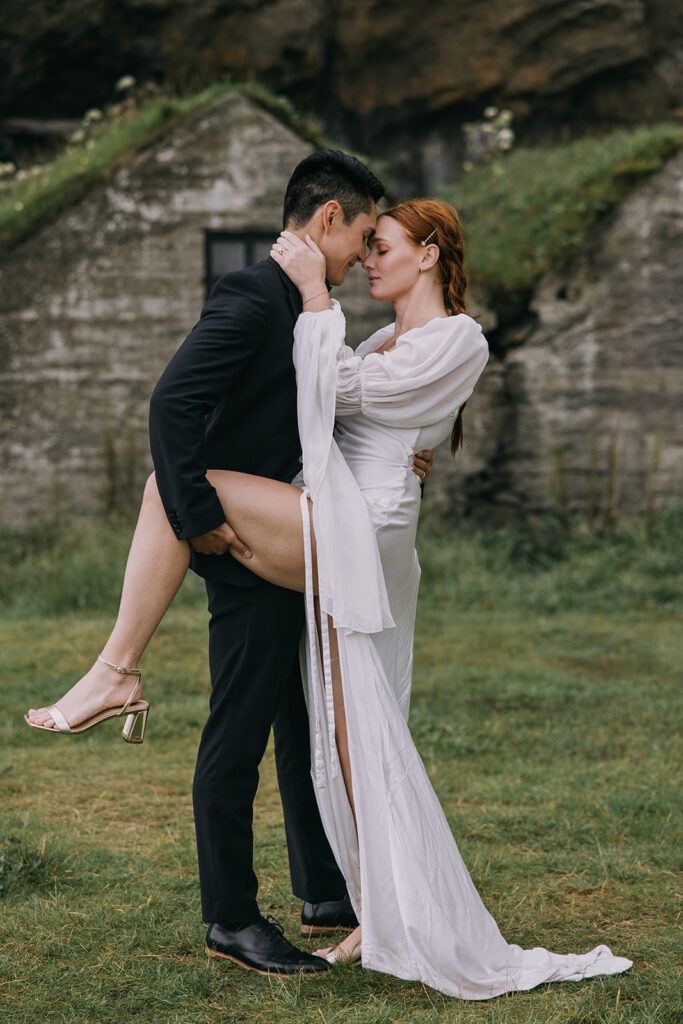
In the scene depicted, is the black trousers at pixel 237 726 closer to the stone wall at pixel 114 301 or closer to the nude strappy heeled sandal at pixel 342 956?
the nude strappy heeled sandal at pixel 342 956

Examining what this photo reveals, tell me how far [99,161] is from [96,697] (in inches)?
348

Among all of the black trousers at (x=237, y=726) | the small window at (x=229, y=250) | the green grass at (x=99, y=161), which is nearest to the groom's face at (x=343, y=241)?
the black trousers at (x=237, y=726)

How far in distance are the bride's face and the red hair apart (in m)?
0.02

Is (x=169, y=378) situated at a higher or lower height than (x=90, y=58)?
lower

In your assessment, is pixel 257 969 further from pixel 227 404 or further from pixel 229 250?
pixel 229 250

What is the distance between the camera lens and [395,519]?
3.50 meters

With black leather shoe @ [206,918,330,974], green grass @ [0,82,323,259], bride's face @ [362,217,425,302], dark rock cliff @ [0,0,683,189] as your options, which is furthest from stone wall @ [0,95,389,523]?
black leather shoe @ [206,918,330,974]

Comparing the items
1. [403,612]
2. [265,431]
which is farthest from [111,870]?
[265,431]

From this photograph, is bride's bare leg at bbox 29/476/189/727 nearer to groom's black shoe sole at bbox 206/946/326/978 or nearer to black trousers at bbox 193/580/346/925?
black trousers at bbox 193/580/346/925

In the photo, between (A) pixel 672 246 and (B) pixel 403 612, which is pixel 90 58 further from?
(B) pixel 403 612

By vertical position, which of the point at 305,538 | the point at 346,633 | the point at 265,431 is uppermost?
the point at 265,431

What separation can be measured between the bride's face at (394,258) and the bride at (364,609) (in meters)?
0.24

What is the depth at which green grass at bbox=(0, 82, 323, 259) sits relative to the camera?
35.8ft

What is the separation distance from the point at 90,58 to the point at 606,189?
8393mm
